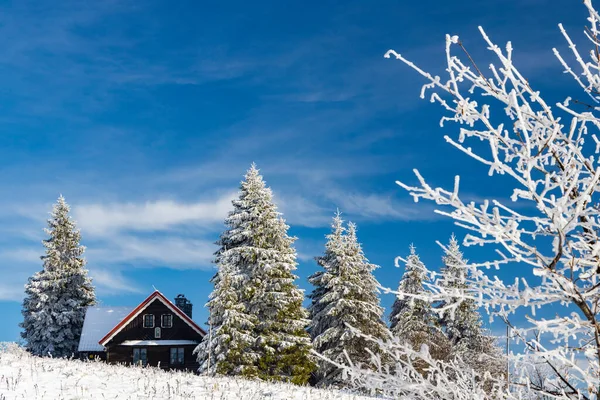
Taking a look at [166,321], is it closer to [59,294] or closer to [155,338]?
[155,338]

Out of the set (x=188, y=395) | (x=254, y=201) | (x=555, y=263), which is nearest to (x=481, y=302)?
(x=555, y=263)

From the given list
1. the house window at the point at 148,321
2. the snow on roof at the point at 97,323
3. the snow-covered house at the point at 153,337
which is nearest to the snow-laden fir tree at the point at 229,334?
the snow-covered house at the point at 153,337

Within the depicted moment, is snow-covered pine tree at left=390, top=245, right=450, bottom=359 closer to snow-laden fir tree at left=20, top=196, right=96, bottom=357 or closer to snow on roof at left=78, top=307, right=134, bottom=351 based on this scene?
snow on roof at left=78, top=307, right=134, bottom=351

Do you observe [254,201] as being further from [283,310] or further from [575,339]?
[575,339]

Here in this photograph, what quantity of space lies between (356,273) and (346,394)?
61.6 feet

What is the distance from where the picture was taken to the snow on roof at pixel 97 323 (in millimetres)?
36156

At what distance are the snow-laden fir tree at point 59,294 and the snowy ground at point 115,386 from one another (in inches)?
1000

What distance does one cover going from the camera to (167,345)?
1407 inches

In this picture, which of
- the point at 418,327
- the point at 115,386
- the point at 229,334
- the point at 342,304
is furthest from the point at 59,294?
the point at 115,386

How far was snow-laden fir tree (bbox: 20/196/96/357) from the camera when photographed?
3897cm

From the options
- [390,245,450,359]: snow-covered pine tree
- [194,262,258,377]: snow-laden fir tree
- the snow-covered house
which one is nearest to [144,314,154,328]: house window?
the snow-covered house

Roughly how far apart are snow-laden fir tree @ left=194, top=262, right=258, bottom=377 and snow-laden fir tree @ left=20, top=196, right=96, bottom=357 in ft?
52.7

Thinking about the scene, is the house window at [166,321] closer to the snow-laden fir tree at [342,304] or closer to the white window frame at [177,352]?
the white window frame at [177,352]

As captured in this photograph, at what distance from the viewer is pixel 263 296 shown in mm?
28594
